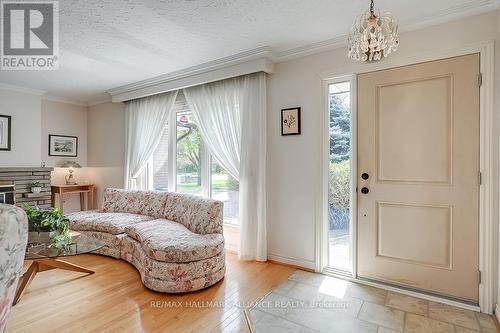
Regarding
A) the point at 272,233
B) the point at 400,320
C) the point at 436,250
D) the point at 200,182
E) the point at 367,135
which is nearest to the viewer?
the point at 400,320

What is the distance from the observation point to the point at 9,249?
818mm

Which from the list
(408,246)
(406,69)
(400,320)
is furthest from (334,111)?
(400,320)

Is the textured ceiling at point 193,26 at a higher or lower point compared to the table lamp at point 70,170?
higher

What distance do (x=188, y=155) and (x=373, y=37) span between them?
317 cm

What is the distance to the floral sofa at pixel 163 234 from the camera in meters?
2.40

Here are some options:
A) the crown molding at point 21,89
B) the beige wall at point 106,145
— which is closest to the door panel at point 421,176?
the beige wall at point 106,145

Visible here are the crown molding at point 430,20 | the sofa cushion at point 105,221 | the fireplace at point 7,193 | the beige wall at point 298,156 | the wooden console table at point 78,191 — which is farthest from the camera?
the wooden console table at point 78,191

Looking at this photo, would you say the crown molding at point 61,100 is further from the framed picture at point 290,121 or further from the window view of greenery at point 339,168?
the window view of greenery at point 339,168

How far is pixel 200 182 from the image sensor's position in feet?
13.1

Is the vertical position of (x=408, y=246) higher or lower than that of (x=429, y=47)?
lower

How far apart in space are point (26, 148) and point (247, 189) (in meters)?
3.94

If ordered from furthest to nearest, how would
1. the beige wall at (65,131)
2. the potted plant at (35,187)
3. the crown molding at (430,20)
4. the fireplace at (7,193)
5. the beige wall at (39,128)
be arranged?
the beige wall at (65,131) → the potted plant at (35,187) → the beige wall at (39,128) → the fireplace at (7,193) → the crown molding at (430,20)

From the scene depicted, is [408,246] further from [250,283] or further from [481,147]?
[250,283]

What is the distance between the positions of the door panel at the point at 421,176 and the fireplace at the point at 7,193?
503 centimetres
